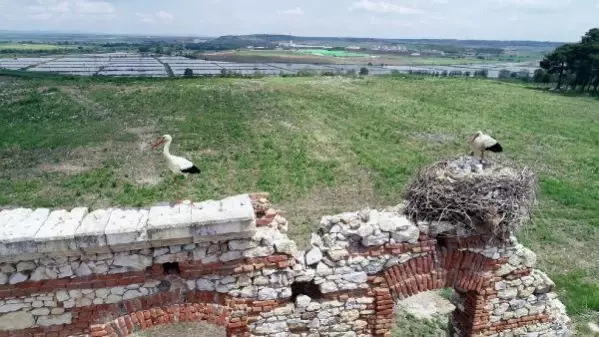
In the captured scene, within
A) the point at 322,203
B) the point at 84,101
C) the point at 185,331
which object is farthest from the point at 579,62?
the point at 185,331

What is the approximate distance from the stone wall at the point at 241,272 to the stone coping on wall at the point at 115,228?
0.04 feet

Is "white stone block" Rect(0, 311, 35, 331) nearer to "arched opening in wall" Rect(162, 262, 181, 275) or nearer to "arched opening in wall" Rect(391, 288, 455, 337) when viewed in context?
"arched opening in wall" Rect(162, 262, 181, 275)

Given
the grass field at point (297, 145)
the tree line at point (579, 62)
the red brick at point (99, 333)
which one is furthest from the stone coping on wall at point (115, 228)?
the tree line at point (579, 62)

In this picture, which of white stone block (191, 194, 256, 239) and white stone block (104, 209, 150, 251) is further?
white stone block (191, 194, 256, 239)

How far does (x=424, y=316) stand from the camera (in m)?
9.86

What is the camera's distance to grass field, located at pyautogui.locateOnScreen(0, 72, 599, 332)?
15.6 meters

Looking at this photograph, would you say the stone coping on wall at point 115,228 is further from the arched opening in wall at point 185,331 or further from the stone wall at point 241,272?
the arched opening in wall at point 185,331

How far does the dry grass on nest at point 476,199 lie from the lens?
647 cm

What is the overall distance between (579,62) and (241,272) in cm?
5209

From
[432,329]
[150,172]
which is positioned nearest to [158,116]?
[150,172]

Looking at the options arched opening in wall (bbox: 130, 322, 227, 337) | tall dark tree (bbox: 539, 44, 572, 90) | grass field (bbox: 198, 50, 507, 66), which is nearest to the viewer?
arched opening in wall (bbox: 130, 322, 227, 337)

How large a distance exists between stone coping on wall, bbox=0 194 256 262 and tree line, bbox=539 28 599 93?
4968cm

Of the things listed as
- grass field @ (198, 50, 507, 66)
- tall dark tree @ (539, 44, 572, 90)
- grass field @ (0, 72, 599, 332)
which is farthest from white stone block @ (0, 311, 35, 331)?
grass field @ (198, 50, 507, 66)

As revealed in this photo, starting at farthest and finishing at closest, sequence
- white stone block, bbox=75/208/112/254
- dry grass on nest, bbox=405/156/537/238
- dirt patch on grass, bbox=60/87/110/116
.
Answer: dirt patch on grass, bbox=60/87/110/116
dry grass on nest, bbox=405/156/537/238
white stone block, bbox=75/208/112/254
